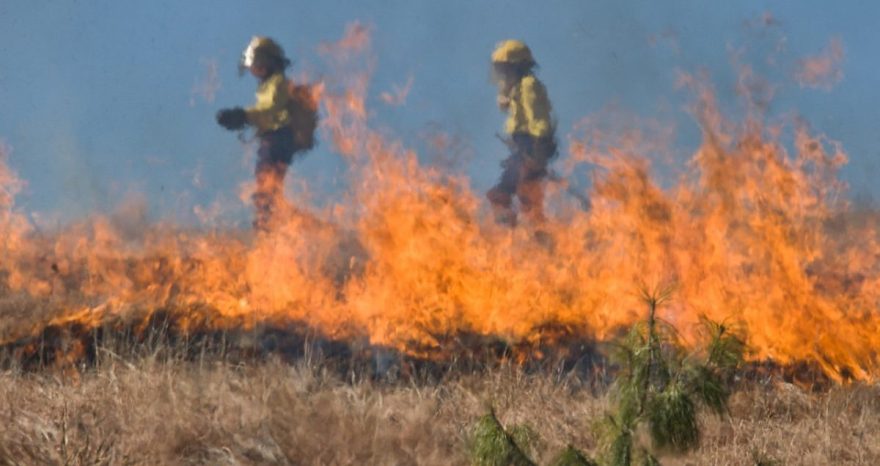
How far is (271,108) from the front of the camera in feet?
39.2

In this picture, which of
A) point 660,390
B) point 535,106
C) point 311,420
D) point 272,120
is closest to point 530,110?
point 535,106

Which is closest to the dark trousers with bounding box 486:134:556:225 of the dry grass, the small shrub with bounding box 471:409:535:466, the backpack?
the backpack

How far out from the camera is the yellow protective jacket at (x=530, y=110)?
38.8 feet

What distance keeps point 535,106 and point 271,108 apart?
3.33m

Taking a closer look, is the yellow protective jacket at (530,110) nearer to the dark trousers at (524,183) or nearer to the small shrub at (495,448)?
the dark trousers at (524,183)

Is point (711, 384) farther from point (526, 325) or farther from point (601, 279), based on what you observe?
point (601, 279)

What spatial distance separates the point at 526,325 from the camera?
8258 mm

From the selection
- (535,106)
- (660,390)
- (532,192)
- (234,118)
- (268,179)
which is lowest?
(660,390)

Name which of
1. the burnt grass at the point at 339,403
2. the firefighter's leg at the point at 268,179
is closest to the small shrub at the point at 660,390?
the burnt grass at the point at 339,403

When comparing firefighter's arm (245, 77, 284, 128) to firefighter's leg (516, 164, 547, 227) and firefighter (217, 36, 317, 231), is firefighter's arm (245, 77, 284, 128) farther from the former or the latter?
firefighter's leg (516, 164, 547, 227)

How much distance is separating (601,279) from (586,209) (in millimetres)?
2152

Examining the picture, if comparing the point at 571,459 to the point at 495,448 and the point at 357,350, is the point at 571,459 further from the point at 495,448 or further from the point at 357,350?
the point at 357,350

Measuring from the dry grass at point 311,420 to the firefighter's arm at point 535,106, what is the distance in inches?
222

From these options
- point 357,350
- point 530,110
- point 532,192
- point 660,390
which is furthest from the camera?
point 530,110
